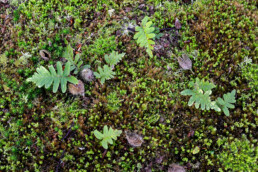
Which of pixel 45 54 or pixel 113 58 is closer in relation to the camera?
pixel 113 58

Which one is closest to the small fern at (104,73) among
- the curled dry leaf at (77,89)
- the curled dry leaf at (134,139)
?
the curled dry leaf at (77,89)

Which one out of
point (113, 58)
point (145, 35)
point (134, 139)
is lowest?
point (134, 139)

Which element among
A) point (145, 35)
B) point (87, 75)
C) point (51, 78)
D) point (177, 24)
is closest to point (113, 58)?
point (87, 75)

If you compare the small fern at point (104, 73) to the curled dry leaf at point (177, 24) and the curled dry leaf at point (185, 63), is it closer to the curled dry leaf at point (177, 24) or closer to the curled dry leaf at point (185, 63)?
the curled dry leaf at point (185, 63)

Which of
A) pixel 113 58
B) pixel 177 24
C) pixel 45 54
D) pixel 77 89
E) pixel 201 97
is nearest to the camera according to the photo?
pixel 201 97

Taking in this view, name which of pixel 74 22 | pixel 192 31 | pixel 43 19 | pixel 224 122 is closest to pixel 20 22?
pixel 43 19

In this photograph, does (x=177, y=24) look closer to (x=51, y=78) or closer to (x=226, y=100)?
(x=226, y=100)
